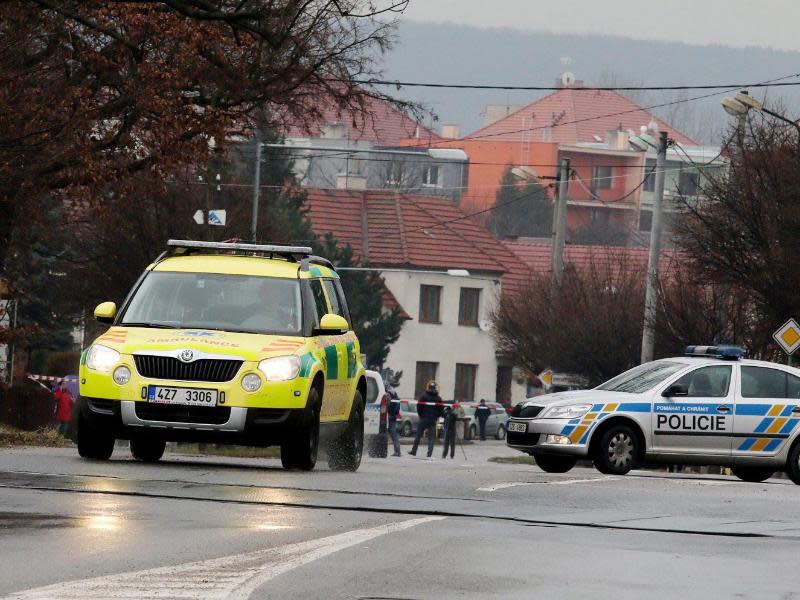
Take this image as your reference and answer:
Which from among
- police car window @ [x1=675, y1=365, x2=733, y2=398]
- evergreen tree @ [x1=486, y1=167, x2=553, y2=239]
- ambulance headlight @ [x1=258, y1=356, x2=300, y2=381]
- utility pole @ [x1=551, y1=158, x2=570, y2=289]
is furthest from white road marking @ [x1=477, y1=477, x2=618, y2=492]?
evergreen tree @ [x1=486, y1=167, x2=553, y2=239]

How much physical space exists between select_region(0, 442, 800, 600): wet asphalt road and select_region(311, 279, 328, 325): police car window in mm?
1587

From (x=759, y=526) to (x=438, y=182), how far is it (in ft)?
490

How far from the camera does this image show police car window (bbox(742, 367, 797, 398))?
23.2 meters

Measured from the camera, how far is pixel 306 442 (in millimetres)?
16531

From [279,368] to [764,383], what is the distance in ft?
28.6

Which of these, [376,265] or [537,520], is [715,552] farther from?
[376,265]

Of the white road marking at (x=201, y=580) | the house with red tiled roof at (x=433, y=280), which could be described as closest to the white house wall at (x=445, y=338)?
the house with red tiled roof at (x=433, y=280)

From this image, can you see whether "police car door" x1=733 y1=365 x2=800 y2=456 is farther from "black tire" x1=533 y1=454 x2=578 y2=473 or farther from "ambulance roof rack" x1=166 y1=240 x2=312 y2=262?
"ambulance roof rack" x1=166 y1=240 x2=312 y2=262

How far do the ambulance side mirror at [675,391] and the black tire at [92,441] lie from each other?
7.76 m

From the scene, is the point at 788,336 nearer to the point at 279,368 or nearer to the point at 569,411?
the point at 569,411

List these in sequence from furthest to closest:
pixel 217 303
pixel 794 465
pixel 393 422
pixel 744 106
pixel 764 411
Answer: pixel 393 422 → pixel 744 106 → pixel 764 411 → pixel 794 465 → pixel 217 303

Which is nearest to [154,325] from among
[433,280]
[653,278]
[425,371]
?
[653,278]

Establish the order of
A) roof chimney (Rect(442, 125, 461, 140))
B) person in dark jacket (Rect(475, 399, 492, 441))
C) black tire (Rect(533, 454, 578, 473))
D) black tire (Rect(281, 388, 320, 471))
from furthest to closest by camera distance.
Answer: roof chimney (Rect(442, 125, 461, 140)) → person in dark jacket (Rect(475, 399, 492, 441)) → black tire (Rect(533, 454, 578, 473)) → black tire (Rect(281, 388, 320, 471))

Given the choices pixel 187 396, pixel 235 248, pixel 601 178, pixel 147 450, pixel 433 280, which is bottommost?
pixel 147 450
